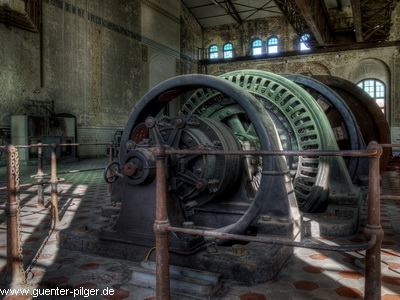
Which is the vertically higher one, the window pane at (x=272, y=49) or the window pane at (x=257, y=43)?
the window pane at (x=257, y=43)

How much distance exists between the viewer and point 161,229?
1860 mm

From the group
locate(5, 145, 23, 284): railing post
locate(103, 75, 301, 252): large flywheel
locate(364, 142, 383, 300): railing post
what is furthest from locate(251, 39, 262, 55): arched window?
locate(364, 142, 383, 300): railing post

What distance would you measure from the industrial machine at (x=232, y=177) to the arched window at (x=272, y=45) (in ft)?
57.1

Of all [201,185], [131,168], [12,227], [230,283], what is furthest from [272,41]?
[12,227]

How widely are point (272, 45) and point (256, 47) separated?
1.00 metres

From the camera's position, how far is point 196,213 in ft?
11.7

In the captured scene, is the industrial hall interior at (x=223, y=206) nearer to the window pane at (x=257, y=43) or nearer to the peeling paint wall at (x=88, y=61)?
the peeling paint wall at (x=88, y=61)

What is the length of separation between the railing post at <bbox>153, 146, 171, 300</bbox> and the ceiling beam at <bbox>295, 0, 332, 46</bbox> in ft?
34.0

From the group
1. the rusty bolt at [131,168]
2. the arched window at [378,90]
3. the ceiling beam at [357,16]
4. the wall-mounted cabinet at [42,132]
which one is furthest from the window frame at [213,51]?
the rusty bolt at [131,168]

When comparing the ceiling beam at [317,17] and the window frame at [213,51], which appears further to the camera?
the window frame at [213,51]

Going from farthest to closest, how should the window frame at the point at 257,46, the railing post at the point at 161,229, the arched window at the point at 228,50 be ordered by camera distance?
the arched window at the point at 228,50 < the window frame at the point at 257,46 < the railing post at the point at 161,229

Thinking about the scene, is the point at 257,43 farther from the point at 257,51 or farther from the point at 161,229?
the point at 161,229

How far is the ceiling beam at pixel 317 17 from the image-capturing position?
1145 centimetres

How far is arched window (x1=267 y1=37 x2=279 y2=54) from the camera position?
20719 millimetres
